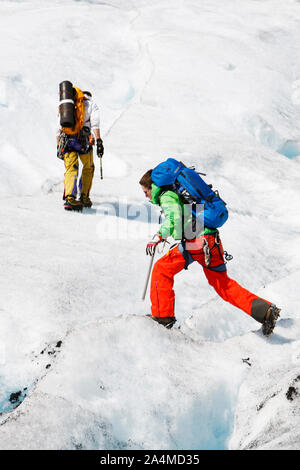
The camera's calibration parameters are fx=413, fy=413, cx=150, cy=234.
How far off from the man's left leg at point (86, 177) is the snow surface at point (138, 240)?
0.23 m

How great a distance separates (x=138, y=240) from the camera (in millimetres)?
5336

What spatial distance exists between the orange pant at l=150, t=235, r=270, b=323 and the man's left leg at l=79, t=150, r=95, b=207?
2.71m

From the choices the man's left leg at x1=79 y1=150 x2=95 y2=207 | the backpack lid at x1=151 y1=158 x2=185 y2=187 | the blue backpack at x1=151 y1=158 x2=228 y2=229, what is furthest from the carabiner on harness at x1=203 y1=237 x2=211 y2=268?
the man's left leg at x1=79 y1=150 x2=95 y2=207

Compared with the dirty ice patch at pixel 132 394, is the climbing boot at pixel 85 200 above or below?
below

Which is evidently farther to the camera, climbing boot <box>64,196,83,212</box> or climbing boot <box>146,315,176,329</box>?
climbing boot <box>64,196,83,212</box>

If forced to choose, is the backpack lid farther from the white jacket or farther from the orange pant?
the white jacket

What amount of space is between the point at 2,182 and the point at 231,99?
6413mm

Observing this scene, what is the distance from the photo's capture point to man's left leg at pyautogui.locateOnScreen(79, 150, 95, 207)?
5.84m

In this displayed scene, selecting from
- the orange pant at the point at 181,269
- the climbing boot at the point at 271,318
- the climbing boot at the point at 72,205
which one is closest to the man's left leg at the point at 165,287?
the orange pant at the point at 181,269

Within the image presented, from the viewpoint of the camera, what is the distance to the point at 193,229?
347 centimetres

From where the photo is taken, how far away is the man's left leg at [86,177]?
5840 millimetres

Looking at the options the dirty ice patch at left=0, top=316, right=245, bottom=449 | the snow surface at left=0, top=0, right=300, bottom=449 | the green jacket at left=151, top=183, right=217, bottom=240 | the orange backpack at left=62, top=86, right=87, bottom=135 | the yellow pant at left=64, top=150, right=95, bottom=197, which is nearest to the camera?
the dirty ice patch at left=0, top=316, right=245, bottom=449

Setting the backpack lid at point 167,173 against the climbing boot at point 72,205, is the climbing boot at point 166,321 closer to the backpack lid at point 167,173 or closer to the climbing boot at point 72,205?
the backpack lid at point 167,173
